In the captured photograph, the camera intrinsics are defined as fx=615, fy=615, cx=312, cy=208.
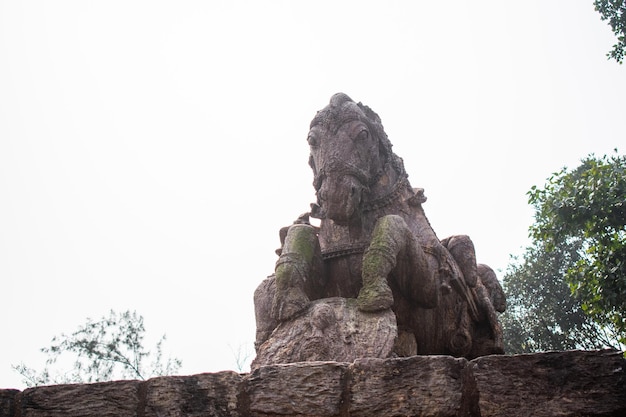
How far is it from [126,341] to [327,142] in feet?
50.3

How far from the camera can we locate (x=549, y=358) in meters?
2.90

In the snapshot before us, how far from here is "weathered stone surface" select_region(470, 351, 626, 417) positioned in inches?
108

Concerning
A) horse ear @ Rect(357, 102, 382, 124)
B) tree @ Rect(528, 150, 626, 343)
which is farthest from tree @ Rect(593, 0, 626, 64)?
horse ear @ Rect(357, 102, 382, 124)

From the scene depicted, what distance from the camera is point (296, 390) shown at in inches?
118

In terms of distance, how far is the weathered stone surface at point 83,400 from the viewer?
10.2 feet

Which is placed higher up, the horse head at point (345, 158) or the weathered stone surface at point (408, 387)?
the horse head at point (345, 158)

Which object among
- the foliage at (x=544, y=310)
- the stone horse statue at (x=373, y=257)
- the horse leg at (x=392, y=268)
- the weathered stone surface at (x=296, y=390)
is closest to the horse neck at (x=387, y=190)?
the stone horse statue at (x=373, y=257)

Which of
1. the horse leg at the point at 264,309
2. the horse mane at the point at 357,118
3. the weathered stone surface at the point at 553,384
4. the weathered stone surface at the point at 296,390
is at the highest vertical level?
the horse mane at the point at 357,118

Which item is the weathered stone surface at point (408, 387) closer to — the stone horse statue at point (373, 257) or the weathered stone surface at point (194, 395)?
the weathered stone surface at point (194, 395)

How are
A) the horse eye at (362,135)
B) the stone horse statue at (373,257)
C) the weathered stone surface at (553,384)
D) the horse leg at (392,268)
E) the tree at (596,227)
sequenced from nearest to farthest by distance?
the weathered stone surface at (553,384)
the horse leg at (392,268)
the stone horse statue at (373,257)
the horse eye at (362,135)
the tree at (596,227)

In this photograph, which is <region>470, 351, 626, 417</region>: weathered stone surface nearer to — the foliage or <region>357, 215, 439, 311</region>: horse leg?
<region>357, 215, 439, 311</region>: horse leg

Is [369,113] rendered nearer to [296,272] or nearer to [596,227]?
[296,272]

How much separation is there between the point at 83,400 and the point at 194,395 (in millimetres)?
575

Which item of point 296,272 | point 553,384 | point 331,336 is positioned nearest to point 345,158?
point 296,272
